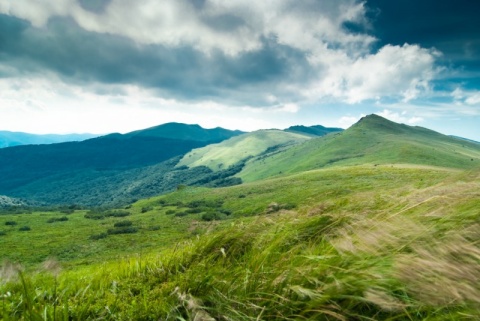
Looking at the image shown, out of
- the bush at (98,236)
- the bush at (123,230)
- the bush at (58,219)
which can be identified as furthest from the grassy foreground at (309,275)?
the bush at (58,219)

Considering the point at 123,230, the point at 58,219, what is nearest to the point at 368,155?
the point at 123,230

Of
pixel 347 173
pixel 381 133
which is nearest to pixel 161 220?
pixel 347 173

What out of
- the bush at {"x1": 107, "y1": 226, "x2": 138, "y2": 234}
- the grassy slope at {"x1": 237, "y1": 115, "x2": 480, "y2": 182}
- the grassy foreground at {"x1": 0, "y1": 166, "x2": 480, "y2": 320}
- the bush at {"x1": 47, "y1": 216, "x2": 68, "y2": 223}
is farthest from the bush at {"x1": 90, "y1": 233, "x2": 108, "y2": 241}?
the grassy slope at {"x1": 237, "y1": 115, "x2": 480, "y2": 182}

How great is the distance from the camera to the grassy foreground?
104 inches

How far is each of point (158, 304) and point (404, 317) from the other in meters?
2.65

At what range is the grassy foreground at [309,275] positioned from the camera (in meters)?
2.65

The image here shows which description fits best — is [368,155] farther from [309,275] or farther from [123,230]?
[309,275]

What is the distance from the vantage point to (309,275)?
10.6 ft

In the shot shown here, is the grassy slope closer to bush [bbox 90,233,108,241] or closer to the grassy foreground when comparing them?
bush [bbox 90,233,108,241]

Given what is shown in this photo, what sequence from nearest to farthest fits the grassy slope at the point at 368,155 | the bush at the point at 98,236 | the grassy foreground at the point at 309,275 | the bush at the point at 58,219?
the grassy foreground at the point at 309,275 → the bush at the point at 98,236 → the bush at the point at 58,219 → the grassy slope at the point at 368,155

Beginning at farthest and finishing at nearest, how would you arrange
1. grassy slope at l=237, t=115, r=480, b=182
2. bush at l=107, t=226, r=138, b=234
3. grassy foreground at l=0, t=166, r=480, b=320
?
grassy slope at l=237, t=115, r=480, b=182 < bush at l=107, t=226, r=138, b=234 < grassy foreground at l=0, t=166, r=480, b=320

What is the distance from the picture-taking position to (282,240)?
14.8 feet

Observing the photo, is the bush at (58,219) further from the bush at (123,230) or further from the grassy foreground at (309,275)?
the grassy foreground at (309,275)

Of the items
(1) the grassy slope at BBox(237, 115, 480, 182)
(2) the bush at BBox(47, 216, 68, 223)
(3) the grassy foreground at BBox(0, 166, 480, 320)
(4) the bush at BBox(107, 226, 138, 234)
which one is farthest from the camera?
(1) the grassy slope at BBox(237, 115, 480, 182)
